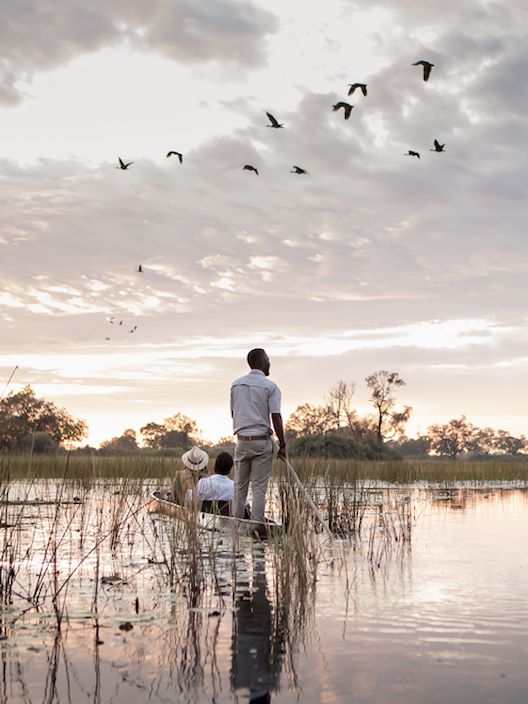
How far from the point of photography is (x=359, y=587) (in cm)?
770

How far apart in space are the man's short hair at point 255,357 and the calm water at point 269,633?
264 cm

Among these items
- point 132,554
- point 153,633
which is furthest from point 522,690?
point 132,554

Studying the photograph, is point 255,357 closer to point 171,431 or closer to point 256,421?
point 256,421

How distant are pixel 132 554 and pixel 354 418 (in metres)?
70.4

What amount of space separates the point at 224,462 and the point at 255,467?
207cm

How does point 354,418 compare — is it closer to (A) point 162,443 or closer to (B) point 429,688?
(A) point 162,443

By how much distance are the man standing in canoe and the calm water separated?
1.59 meters

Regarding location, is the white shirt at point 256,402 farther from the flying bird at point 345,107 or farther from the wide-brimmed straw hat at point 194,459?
the flying bird at point 345,107

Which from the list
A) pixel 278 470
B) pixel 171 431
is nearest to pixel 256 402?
pixel 278 470

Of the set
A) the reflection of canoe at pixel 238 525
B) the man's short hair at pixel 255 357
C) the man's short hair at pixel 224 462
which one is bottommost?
the reflection of canoe at pixel 238 525

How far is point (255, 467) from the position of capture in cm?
1088

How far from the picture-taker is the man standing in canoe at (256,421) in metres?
10.7

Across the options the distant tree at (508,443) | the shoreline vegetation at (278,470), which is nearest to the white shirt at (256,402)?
the shoreline vegetation at (278,470)

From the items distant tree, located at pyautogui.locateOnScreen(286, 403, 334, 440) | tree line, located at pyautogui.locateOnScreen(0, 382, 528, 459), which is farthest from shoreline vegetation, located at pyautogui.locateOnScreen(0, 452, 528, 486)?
distant tree, located at pyautogui.locateOnScreen(286, 403, 334, 440)
